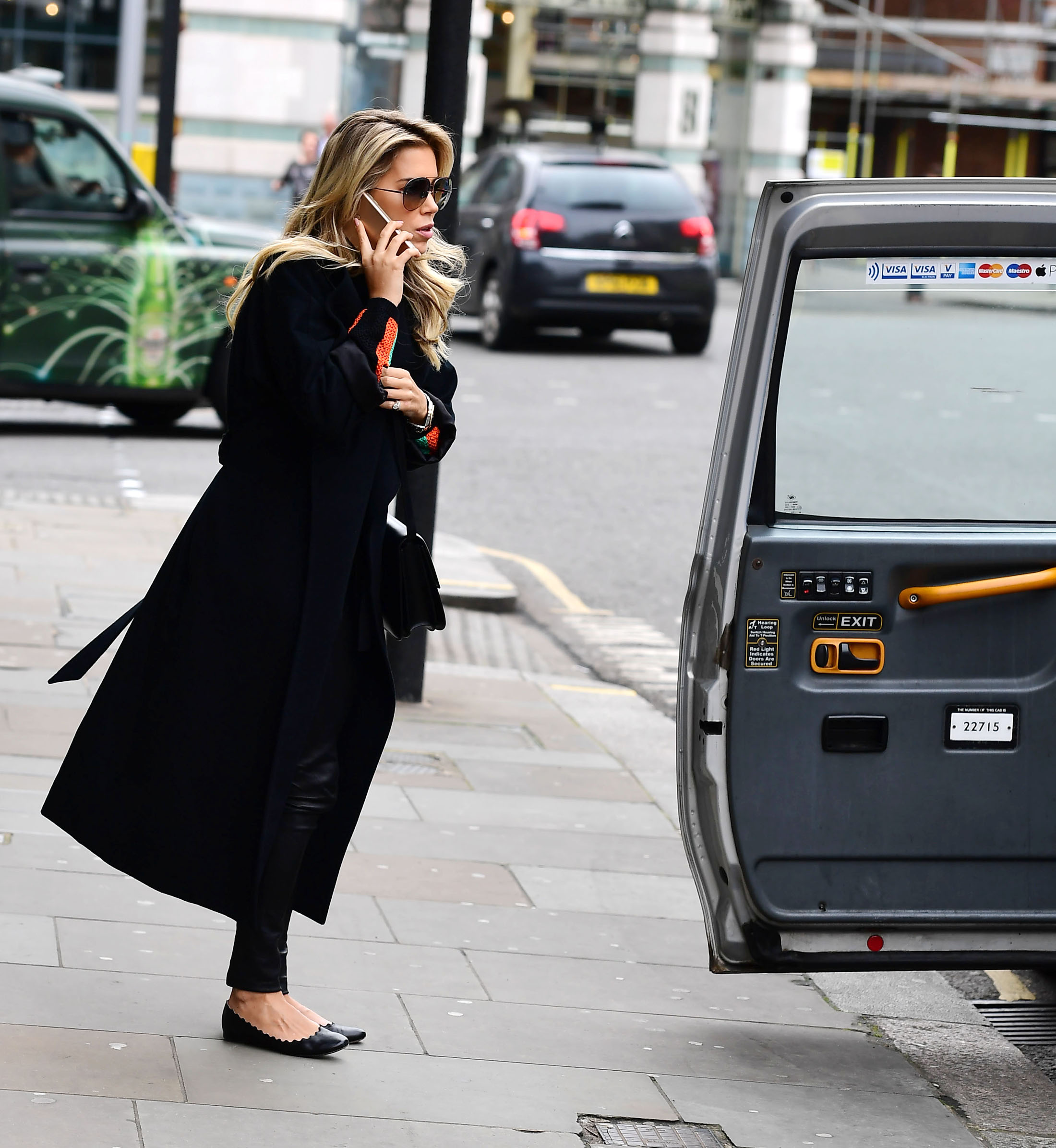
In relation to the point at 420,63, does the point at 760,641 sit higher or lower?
lower

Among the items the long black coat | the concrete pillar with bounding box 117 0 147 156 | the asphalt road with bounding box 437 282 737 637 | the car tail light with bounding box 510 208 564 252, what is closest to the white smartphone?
the long black coat

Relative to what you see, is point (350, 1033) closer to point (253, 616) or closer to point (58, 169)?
point (253, 616)

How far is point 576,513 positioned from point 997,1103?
7458mm

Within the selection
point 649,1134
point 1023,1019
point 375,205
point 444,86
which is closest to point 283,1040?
point 649,1134

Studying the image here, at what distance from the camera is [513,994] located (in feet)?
13.7

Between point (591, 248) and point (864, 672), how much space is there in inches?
574

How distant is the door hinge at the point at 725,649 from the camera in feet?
12.2

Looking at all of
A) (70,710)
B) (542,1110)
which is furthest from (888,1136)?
(70,710)

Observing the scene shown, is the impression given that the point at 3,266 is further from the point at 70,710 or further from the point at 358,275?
the point at 358,275

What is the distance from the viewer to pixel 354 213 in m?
3.60

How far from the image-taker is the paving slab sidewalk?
345cm

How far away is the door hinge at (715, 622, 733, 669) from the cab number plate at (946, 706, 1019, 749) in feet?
1.47

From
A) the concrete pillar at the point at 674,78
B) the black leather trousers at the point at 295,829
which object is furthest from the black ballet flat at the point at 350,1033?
the concrete pillar at the point at 674,78

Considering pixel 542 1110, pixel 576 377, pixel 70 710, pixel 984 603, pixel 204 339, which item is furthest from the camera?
pixel 576 377
